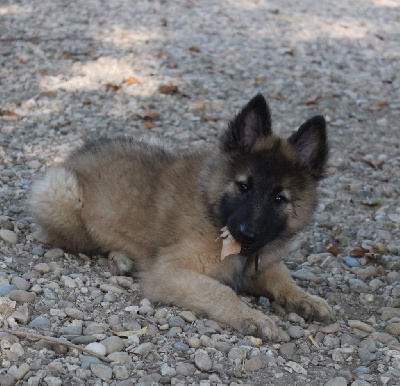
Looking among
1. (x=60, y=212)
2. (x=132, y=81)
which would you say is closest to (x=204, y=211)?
(x=60, y=212)

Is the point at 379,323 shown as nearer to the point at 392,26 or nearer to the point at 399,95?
the point at 399,95

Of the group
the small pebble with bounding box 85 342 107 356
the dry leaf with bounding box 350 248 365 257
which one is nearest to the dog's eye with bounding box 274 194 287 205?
the dry leaf with bounding box 350 248 365 257

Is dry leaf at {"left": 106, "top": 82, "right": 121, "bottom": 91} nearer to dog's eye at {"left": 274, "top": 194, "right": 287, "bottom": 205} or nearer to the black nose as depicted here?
dog's eye at {"left": 274, "top": 194, "right": 287, "bottom": 205}

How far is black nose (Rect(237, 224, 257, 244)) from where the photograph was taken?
3.53 m

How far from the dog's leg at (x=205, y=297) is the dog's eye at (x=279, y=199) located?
0.61m

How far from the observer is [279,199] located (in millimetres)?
3773

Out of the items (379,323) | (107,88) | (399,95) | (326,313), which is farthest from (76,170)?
(399,95)

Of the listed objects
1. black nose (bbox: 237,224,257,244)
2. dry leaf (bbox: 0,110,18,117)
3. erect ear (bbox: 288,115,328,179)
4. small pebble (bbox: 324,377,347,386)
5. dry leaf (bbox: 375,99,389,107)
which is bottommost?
dry leaf (bbox: 0,110,18,117)

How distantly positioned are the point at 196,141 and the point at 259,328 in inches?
125

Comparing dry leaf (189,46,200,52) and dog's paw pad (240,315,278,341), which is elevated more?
dry leaf (189,46,200,52)

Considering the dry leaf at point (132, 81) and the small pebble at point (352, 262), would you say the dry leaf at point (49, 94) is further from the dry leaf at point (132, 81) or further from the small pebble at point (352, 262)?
the small pebble at point (352, 262)

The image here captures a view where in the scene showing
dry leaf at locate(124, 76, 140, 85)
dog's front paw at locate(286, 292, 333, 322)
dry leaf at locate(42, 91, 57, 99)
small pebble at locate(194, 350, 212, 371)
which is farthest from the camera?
dry leaf at locate(124, 76, 140, 85)

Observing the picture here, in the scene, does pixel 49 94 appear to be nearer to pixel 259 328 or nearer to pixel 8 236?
pixel 8 236

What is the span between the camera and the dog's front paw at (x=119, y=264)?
4.14m
